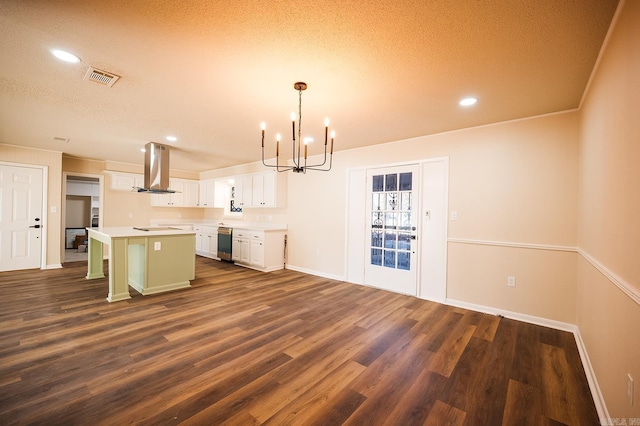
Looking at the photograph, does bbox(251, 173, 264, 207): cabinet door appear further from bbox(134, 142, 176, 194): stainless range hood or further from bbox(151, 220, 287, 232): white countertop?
bbox(134, 142, 176, 194): stainless range hood

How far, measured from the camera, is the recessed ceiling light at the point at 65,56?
2050 mm

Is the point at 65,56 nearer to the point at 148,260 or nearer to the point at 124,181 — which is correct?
the point at 148,260

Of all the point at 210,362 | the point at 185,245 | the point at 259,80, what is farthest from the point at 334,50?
the point at 185,245

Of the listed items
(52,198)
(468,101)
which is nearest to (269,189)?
(468,101)

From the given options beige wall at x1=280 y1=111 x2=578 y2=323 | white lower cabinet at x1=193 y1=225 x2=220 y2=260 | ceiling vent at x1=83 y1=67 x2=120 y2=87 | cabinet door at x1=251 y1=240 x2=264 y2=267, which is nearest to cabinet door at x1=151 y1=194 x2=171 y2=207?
white lower cabinet at x1=193 y1=225 x2=220 y2=260

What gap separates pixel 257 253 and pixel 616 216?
17.4ft

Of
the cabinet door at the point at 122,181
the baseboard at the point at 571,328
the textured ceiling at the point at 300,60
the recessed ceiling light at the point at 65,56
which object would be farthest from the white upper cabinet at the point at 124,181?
the baseboard at the point at 571,328

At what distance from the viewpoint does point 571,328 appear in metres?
2.96

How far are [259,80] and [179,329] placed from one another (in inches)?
107

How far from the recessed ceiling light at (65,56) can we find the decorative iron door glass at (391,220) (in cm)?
396

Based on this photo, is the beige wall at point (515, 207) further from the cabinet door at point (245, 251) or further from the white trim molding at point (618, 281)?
the cabinet door at point (245, 251)

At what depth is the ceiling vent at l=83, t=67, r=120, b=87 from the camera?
2332mm

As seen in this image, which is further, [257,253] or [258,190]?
[258,190]

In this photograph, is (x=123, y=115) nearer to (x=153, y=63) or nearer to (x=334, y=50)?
(x=153, y=63)
